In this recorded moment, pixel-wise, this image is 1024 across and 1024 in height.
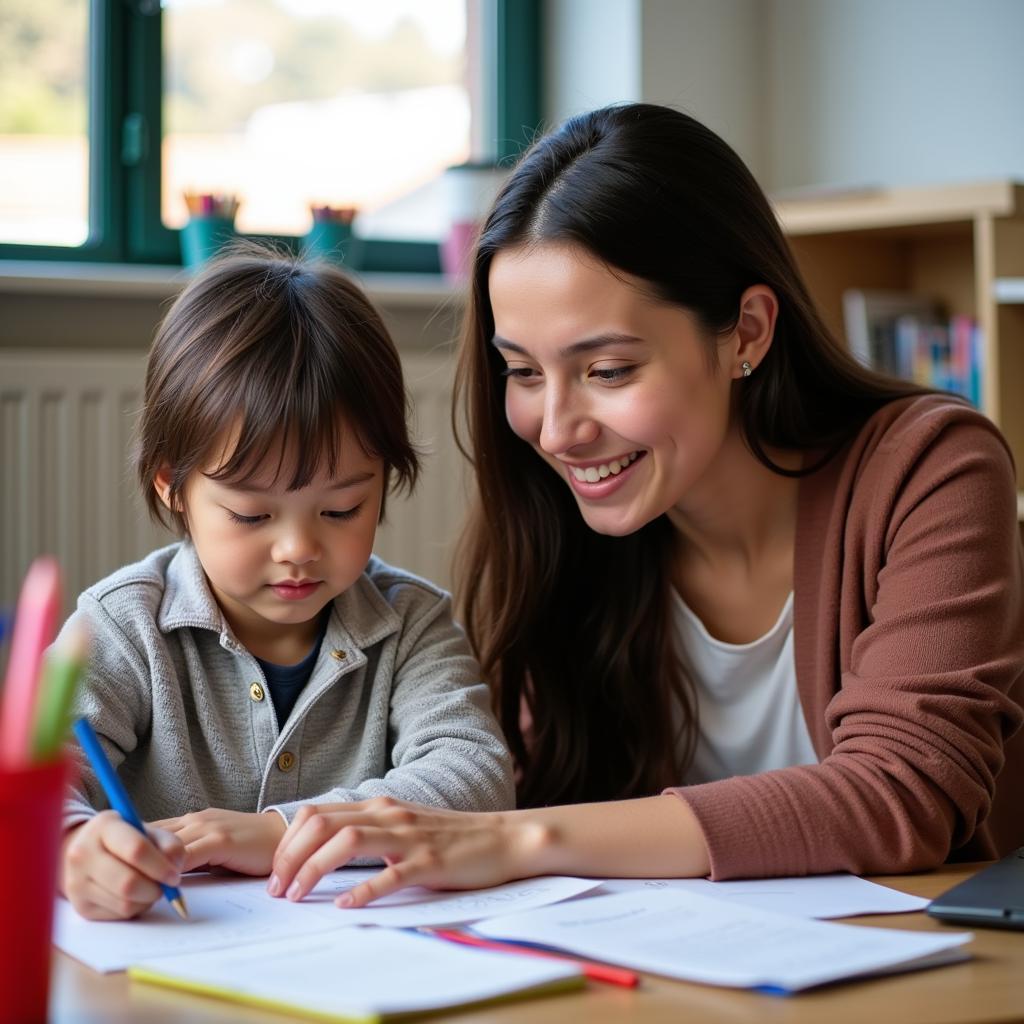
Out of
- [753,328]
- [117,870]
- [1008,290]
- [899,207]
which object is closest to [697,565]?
[753,328]

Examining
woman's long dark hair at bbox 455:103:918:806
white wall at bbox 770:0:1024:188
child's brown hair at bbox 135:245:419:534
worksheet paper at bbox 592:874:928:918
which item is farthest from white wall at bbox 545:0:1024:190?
worksheet paper at bbox 592:874:928:918

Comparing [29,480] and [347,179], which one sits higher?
[347,179]

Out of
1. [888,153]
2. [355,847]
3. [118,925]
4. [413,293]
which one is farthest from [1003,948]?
[888,153]

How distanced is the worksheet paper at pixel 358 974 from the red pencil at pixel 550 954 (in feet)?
0.04

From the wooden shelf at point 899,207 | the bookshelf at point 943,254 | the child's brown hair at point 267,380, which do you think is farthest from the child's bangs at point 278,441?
the wooden shelf at point 899,207

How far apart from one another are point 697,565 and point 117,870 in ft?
2.83

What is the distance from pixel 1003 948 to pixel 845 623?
21.0 inches

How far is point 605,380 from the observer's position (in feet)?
4.48

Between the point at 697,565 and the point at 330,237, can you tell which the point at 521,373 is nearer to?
the point at 697,565

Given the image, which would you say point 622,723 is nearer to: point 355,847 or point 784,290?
point 784,290

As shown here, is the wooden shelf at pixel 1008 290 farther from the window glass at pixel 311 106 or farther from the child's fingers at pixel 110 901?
the child's fingers at pixel 110 901

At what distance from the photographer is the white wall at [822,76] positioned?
304cm

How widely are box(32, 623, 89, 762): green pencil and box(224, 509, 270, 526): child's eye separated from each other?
64 cm

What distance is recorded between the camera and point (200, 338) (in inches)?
51.1
